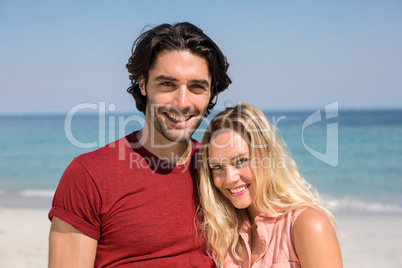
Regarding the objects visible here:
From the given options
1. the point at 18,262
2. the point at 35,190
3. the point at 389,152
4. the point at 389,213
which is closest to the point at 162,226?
the point at 18,262

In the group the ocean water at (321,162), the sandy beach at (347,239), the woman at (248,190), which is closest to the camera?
the woman at (248,190)

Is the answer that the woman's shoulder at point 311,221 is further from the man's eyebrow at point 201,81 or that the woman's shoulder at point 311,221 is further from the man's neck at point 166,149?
the man's eyebrow at point 201,81

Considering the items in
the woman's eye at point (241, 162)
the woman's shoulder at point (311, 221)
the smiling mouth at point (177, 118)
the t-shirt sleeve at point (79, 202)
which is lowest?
the woman's shoulder at point (311, 221)

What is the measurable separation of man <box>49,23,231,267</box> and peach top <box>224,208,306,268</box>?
297 mm

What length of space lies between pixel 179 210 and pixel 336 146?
2406 centimetres

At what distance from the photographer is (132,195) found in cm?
279

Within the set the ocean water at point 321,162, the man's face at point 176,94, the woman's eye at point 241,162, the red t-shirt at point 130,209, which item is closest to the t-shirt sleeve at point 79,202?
the red t-shirt at point 130,209

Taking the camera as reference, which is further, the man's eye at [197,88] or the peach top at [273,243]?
the man's eye at [197,88]

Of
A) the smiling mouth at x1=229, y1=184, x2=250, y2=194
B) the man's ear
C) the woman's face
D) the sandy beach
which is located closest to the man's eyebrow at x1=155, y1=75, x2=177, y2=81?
the man's ear

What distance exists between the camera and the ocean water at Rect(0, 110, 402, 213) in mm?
12531

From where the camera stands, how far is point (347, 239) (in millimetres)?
8008

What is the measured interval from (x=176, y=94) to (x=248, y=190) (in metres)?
0.87

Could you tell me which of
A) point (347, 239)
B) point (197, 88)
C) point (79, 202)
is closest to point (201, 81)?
point (197, 88)

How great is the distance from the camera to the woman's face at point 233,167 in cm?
310
